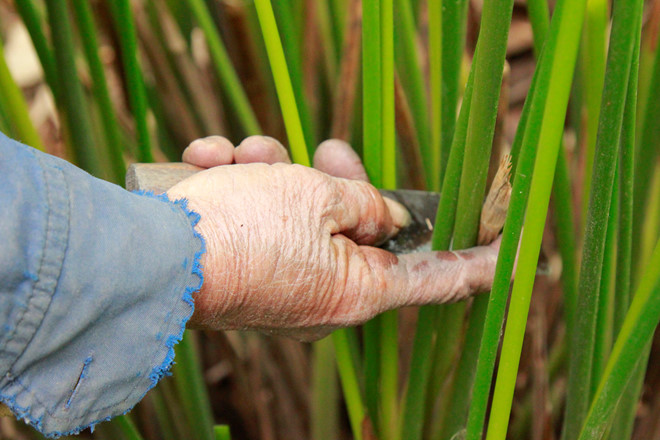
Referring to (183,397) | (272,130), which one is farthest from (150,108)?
(183,397)

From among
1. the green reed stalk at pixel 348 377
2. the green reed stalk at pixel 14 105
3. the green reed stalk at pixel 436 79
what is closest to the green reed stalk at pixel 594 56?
the green reed stalk at pixel 436 79

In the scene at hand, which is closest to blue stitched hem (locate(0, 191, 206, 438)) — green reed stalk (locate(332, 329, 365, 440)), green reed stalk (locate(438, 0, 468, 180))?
green reed stalk (locate(332, 329, 365, 440))

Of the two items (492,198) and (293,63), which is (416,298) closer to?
(492,198)

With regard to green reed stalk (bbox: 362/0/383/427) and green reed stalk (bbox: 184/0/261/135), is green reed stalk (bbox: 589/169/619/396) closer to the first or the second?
green reed stalk (bbox: 362/0/383/427)

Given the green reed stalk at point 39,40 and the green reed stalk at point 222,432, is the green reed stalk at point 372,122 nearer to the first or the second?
the green reed stalk at point 222,432

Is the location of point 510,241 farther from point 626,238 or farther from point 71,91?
point 71,91
